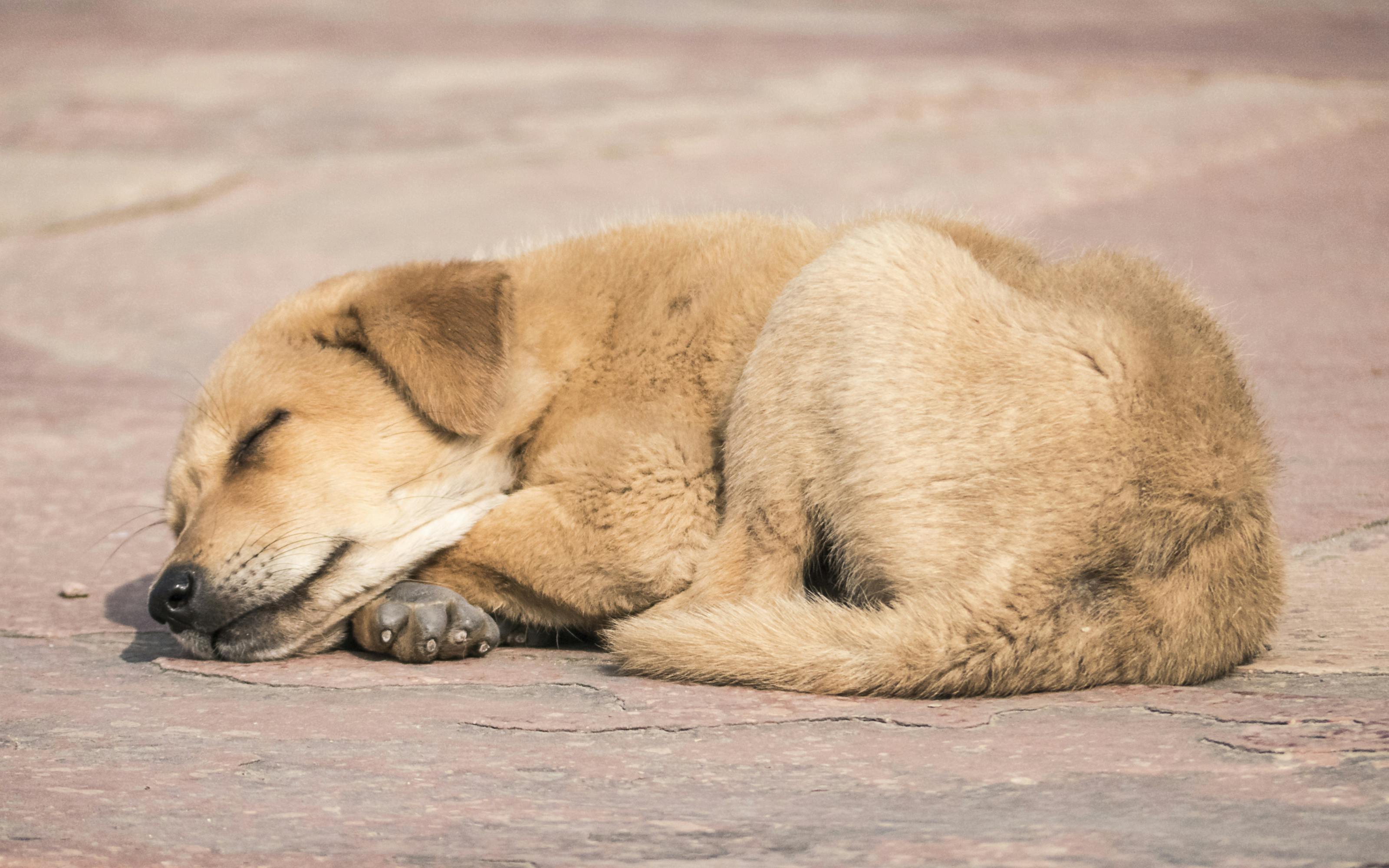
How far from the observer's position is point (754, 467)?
351 centimetres

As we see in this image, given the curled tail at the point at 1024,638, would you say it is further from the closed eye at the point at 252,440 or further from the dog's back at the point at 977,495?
the closed eye at the point at 252,440

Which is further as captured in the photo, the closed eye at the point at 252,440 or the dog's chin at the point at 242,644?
the closed eye at the point at 252,440

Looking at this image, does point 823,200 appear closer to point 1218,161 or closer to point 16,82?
point 1218,161

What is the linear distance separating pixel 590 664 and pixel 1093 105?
9572 millimetres

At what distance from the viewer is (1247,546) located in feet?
10.3

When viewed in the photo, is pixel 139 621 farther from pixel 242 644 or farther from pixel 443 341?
pixel 443 341

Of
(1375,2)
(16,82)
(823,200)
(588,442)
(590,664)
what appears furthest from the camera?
(1375,2)

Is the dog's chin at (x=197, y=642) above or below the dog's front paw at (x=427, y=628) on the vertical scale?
below

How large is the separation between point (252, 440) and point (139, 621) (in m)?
0.74

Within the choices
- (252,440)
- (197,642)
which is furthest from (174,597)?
(252,440)

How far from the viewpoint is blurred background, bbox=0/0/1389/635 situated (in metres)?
5.61

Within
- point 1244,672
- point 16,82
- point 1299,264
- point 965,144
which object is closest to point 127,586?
point 1244,672

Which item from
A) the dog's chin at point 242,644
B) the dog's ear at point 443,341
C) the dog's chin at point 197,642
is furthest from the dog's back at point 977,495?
the dog's chin at point 197,642

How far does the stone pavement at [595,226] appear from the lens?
7.63ft
